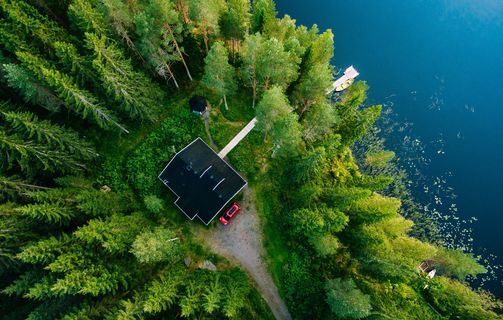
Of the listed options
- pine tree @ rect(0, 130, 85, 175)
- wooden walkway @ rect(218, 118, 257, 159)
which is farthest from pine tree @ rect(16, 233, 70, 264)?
wooden walkway @ rect(218, 118, 257, 159)

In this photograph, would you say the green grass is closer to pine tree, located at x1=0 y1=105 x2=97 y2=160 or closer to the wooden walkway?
the wooden walkway

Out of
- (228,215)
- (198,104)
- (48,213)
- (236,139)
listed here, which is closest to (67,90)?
(48,213)

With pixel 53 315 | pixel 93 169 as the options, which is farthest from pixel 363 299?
pixel 93 169

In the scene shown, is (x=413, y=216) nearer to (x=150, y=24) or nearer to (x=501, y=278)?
(x=501, y=278)

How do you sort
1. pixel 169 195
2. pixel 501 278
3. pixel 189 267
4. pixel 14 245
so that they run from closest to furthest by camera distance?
pixel 14 245
pixel 189 267
pixel 169 195
pixel 501 278

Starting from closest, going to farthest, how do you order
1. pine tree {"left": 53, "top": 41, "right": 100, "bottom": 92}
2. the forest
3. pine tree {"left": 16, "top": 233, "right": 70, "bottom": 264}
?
1. pine tree {"left": 16, "top": 233, "right": 70, "bottom": 264}
2. the forest
3. pine tree {"left": 53, "top": 41, "right": 100, "bottom": 92}

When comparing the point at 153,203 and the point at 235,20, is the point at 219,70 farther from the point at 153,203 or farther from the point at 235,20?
the point at 153,203
